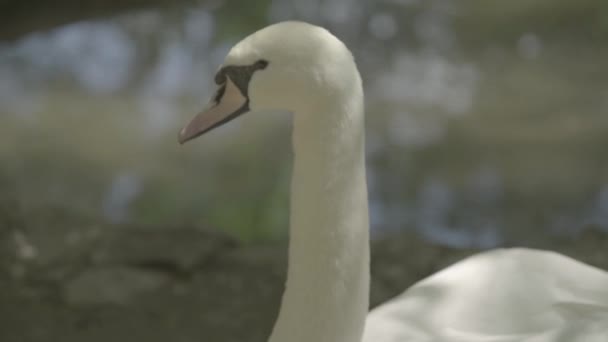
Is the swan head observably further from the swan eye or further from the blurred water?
the blurred water

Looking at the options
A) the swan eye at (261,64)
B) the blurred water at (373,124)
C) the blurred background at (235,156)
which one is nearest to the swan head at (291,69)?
the swan eye at (261,64)

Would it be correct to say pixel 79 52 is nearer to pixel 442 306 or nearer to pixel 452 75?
pixel 452 75

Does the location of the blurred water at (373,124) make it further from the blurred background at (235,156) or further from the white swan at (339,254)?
the white swan at (339,254)

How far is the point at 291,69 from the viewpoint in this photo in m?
1.51

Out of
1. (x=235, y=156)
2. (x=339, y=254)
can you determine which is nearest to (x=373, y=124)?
(x=235, y=156)

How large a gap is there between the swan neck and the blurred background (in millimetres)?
1103

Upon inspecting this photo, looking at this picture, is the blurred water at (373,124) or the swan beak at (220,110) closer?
the swan beak at (220,110)

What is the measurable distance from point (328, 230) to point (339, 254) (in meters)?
0.05

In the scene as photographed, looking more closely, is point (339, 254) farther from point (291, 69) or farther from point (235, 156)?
point (235, 156)

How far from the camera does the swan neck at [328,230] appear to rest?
158cm

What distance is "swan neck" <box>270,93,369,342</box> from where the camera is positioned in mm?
1577

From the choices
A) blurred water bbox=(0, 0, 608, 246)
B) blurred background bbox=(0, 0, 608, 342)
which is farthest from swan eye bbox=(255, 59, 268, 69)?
blurred water bbox=(0, 0, 608, 246)

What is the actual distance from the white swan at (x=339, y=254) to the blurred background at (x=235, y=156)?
3.14 ft

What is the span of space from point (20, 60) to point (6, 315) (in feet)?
7.23
